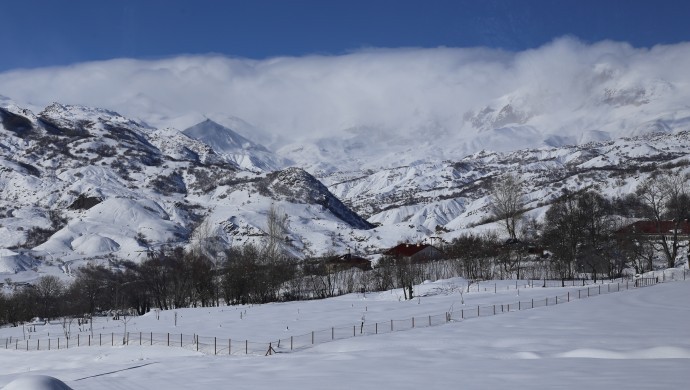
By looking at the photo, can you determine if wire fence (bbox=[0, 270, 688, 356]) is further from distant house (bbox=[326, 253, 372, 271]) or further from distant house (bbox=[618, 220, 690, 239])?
distant house (bbox=[326, 253, 372, 271])

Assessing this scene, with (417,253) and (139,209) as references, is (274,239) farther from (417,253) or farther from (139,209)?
(139,209)

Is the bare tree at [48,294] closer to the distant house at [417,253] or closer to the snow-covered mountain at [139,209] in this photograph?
the snow-covered mountain at [139,209]

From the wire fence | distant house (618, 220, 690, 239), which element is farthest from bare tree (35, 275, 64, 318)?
distant house (618, 220, 690, 239)

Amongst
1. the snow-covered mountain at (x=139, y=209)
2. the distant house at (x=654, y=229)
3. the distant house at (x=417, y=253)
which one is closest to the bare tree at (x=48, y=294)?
the snow-covered mountain at (x=139, y=209)

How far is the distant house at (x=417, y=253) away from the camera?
103m

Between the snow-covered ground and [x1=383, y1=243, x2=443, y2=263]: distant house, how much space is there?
46.1 metres

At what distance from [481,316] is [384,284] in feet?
137

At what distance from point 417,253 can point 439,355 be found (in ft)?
250

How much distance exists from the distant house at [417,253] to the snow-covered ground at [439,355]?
4614 centimetres

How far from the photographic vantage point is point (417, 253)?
346 feet

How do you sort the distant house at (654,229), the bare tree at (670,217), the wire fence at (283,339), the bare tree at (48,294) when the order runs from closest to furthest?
the wire fence at (283,339)
the bare tree at (670,217)
the bare tree at (48,294)
the distant house at (654,229)

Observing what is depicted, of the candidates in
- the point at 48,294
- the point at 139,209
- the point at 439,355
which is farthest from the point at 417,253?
the point at 439,355

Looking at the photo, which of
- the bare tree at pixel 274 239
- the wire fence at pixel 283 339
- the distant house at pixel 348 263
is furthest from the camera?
the distant house at pixel 348 263

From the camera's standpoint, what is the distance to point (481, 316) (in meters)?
45.0
